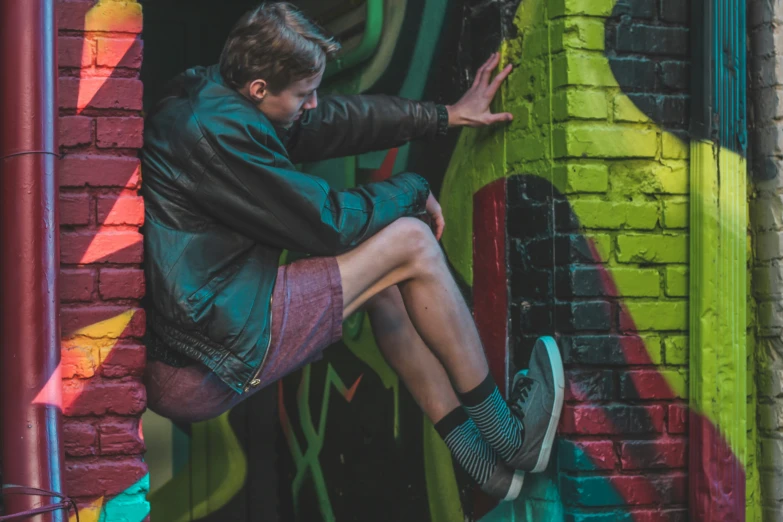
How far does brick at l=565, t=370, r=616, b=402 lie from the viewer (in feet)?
9.55

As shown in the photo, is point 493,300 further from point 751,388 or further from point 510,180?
point 751,388

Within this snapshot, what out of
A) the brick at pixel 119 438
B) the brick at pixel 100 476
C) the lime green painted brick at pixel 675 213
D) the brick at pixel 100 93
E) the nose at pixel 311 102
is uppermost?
the nose at pixel 311 102

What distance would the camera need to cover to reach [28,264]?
7.47 ft

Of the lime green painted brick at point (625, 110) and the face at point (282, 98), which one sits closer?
the face at point (282, 98)

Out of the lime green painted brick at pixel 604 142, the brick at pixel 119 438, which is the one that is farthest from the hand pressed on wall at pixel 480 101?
the brick at pixel 119 438

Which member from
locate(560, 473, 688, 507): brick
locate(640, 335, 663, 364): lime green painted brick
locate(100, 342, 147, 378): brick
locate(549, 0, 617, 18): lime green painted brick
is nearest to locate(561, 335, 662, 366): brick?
locate(640, 335, 663, 364): lime green painted brick

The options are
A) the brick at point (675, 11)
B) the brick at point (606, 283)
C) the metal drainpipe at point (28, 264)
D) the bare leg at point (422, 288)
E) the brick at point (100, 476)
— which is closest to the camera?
the metal drainpipe at point (28, 264)

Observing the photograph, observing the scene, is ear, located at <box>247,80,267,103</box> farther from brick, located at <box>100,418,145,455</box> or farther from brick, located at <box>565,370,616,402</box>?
brick, located at <box>565,370,616,402</box>

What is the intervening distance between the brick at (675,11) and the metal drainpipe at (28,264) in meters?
1.77

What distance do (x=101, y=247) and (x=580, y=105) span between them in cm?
140

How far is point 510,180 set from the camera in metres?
3.10

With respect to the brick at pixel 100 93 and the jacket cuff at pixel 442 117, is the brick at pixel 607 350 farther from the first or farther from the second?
the brick at pixel 100 93

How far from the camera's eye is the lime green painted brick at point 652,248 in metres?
2.93

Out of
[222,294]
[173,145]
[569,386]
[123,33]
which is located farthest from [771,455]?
[123,33]
